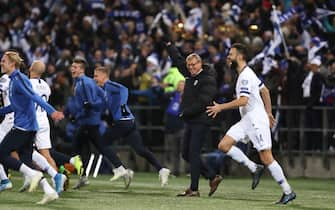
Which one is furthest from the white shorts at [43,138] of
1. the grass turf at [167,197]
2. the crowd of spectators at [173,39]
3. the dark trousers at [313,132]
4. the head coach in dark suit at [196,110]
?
the dark trousers at [313,132]

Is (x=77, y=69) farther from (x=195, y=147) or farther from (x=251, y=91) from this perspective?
(x=251, y=91)

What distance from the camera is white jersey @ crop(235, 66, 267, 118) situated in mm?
14688

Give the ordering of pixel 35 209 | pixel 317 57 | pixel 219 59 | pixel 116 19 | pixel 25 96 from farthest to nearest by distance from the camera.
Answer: pixel 116 19
pixel 219 59
pixel 317 57
pixel 25 96
pixel 35 209

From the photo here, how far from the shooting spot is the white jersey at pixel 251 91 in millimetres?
14688

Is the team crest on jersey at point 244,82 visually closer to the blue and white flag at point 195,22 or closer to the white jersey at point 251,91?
the white jersey at point 251,91

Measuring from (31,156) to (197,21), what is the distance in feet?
36.4

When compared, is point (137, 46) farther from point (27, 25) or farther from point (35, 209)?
point (35, 209)

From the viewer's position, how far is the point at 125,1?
29031mm

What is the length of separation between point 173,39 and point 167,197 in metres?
9.16

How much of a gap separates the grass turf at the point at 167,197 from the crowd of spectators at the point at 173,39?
293 centimetres

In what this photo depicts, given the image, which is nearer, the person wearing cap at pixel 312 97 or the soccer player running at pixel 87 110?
the soccer player running at pixel 87 110

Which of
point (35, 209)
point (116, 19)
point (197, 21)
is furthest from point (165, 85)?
point (35, 209)

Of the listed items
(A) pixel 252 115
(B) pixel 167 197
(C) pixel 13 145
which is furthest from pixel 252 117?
(C) pixel 13 145

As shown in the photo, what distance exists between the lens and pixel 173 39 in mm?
24484
